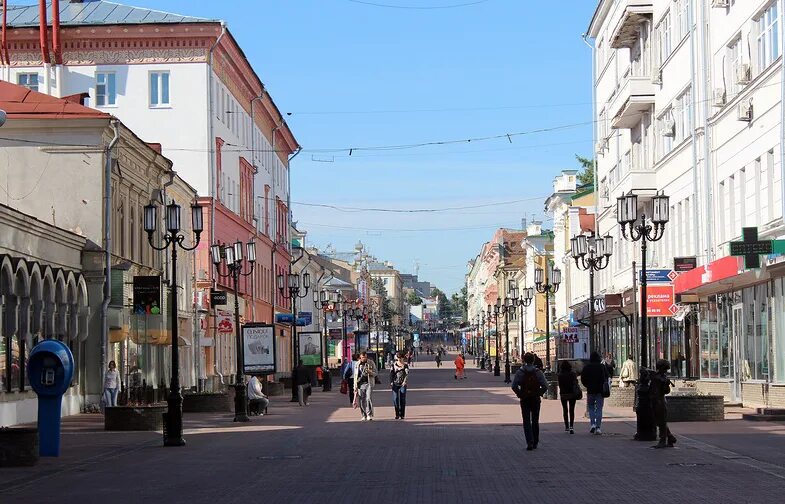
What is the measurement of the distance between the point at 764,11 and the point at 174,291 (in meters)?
16.4

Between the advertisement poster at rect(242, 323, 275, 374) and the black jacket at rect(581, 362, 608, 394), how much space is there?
19894 millimetres

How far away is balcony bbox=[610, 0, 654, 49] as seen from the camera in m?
50.1

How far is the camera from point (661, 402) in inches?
875

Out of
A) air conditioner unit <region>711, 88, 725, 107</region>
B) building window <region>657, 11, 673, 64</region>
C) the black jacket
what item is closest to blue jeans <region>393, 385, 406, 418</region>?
the black jacket

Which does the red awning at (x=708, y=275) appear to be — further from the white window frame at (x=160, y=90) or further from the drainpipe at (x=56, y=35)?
the drainpipe at (x=56, y=35)

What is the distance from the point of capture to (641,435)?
24.1 metres

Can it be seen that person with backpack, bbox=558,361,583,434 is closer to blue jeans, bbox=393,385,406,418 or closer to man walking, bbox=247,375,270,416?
blue jeans, bbox=393,385,406,418

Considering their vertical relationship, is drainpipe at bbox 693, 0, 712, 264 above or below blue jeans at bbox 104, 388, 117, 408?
above

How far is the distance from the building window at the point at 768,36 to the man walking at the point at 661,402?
12.2m

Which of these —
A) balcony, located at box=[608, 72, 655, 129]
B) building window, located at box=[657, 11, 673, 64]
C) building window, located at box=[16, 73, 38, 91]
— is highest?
building window, located at box=[16, 73, 38, 91]

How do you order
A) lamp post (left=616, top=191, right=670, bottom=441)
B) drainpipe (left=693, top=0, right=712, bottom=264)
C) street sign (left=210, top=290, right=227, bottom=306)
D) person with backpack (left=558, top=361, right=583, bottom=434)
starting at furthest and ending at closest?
1. street sign (left=210, top=290, right=227, bottom=306)
2. drainpipe (left=693, top=0, right=712, bottom=264)
3. person with backpack (left=558, top=361, right=583, bottom=434)
4. lamp post (left=616, top=191, right=670, bottom=441)

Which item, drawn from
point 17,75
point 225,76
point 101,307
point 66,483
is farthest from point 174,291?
point 225,76

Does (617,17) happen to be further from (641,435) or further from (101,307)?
(641,435)

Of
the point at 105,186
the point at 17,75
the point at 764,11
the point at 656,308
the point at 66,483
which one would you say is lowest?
the point at 66,483
